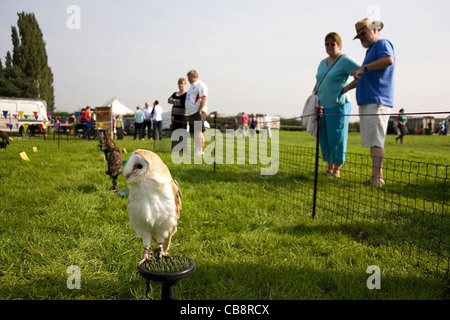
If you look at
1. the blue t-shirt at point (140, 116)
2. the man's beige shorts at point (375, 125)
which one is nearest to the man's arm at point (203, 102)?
the man's beige shorts at point (375, 125)

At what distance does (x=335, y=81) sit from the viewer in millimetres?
5020

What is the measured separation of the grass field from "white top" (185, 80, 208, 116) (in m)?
3.80

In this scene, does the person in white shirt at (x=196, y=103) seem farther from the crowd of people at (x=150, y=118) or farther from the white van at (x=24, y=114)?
the white van at (x=24, y=114)

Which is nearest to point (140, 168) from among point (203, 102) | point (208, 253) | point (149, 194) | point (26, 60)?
point (149, 194)

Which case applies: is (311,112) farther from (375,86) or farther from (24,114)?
(24,114)

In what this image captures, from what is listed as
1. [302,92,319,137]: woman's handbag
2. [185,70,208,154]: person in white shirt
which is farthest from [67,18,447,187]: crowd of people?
[185,70,208,154]: person in white shirt

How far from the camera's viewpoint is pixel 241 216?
3562 millimetres

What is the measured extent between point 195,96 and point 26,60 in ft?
128

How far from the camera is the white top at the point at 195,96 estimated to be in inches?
296

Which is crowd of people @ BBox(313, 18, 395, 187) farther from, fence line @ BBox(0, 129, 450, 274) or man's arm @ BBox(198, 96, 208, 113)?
man's arm @ BBox(198, 96, 208, 113)

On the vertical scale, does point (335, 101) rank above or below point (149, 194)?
above

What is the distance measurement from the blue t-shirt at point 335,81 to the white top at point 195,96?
3.10 m
